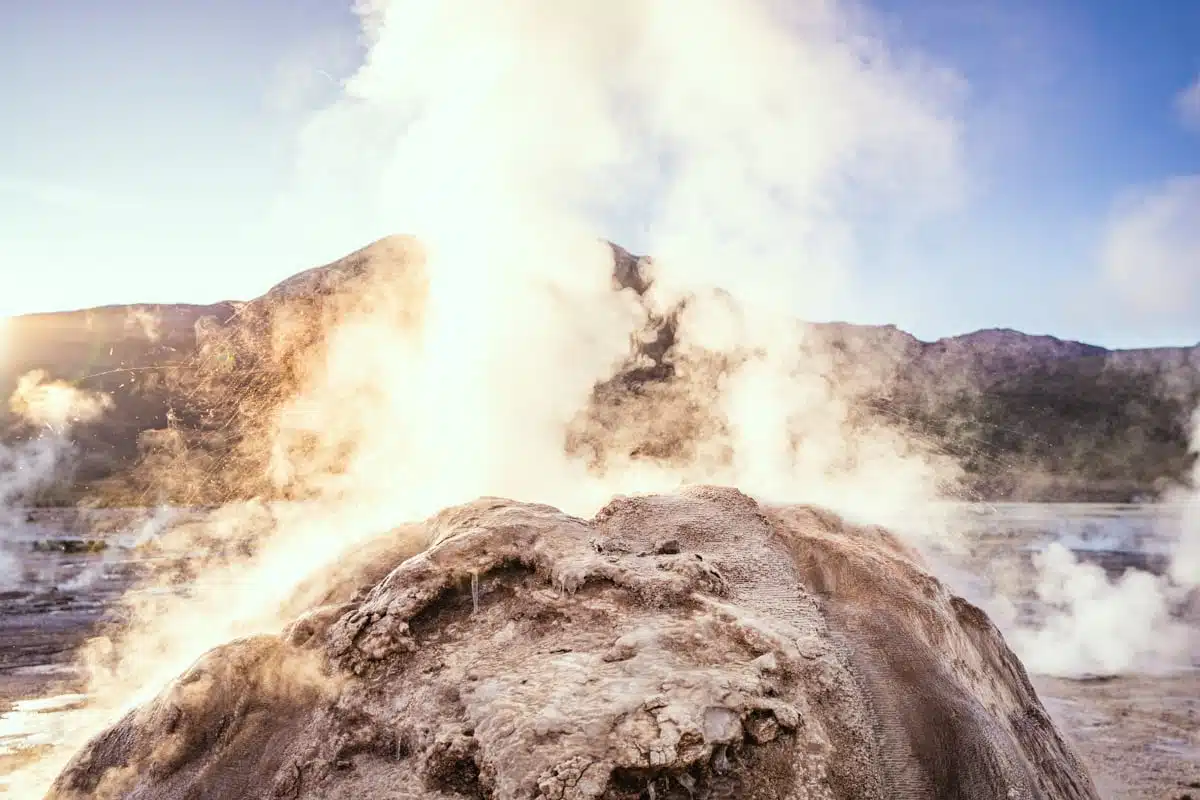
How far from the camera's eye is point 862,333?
18875 mm

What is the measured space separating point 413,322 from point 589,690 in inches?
285

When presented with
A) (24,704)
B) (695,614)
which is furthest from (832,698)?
(24,704)

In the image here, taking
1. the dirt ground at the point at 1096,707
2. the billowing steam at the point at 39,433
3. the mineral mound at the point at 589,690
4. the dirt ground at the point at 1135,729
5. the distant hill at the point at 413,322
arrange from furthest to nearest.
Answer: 1. the billowing steam at the point at 39,433
2. the distant hill at the point at 413,322
3. the dirt ground at the point at 1096,707
4. the dirt ground at the point at 1135,729
5. the mineral mound at the point at 589,690

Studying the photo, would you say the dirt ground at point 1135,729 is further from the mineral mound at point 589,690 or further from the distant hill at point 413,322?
the distant hill at point 413,322

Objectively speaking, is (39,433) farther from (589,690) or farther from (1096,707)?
(589,690)

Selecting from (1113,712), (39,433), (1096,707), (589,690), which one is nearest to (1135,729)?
(1113,712)

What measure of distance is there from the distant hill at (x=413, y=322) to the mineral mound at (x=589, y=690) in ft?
20.2

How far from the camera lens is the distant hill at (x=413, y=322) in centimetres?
1028

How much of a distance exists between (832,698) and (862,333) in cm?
1633

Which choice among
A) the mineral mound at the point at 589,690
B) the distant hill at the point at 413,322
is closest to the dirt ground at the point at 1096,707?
the distant hill at the point at 413,322

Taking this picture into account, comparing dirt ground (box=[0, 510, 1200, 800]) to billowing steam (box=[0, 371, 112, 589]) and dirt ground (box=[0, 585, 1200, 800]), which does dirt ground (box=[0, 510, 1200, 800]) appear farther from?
billowing steam (box=[0, 371, 112, 589])

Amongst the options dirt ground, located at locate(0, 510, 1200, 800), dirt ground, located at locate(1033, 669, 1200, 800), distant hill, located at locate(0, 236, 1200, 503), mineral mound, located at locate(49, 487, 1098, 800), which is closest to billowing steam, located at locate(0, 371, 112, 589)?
distant hill, located at locate(0, 236, 1200, 503)

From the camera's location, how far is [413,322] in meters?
9.79

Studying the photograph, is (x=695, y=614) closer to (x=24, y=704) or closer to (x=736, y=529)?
(x=736, y=529)
